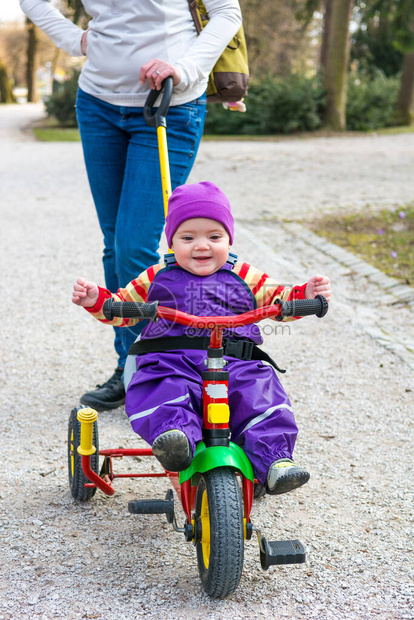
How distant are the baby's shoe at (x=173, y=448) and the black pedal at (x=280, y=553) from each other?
1.24 ft

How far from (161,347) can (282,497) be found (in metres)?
0.90

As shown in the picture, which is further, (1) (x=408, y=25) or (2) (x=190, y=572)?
(1) (x=408, y=25)

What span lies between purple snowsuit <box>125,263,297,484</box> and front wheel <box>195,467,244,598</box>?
0.15 m

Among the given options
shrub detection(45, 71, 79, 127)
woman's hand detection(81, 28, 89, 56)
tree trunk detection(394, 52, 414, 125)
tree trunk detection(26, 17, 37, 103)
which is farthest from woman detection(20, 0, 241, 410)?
tree trunk detection(26, 17, 37, 103)

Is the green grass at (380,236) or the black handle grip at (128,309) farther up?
the black handle grip at (128,309)

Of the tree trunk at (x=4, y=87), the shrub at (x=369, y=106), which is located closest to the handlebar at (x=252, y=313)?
the shrub at (x=369, y=106)

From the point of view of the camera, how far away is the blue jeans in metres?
2.99

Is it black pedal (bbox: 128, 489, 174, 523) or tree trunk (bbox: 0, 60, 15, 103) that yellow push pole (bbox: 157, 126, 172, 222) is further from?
tree trunk (bbox: 0, 60, 15, 103)

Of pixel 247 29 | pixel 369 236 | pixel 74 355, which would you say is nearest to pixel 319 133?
pixel 247 29

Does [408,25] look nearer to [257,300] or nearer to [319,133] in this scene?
[319,133]

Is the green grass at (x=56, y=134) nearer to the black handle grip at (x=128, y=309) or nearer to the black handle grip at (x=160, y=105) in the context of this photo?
the black handle grip at (x=160, y=105)

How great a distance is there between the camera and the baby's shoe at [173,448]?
2.04 metres

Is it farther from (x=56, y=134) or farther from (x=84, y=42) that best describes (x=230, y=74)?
(x=56, y=134)

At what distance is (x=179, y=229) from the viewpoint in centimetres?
239
